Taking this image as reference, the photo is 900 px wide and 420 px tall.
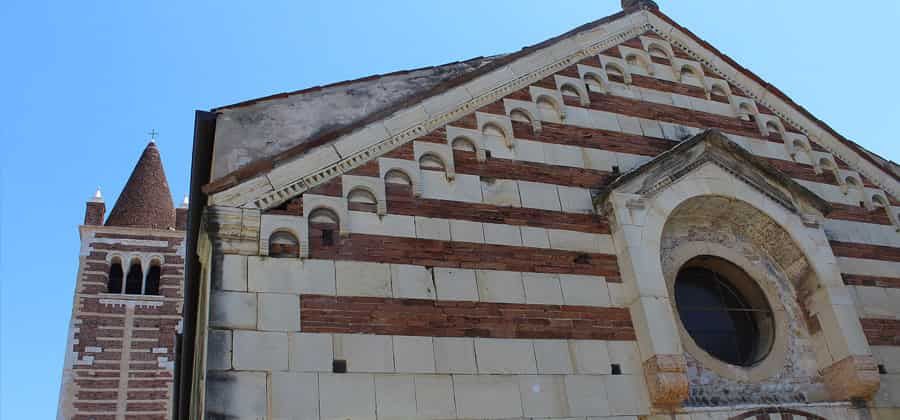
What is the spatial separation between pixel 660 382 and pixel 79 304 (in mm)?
30182

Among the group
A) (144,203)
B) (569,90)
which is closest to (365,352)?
(569,90)

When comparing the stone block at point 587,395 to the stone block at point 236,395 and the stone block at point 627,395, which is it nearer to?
the stone block at point 627,395

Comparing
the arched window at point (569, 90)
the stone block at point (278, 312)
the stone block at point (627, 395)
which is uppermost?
the arched window at point (569, 90)

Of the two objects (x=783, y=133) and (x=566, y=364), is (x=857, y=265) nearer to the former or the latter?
(x=783, y=133)

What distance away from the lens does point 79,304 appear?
Answer: 1266 inches

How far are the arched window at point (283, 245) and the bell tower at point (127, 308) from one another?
25852mm

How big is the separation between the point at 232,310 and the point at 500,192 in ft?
11.1

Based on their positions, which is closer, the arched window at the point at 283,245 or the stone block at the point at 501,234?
the arched window at the point at 283,245

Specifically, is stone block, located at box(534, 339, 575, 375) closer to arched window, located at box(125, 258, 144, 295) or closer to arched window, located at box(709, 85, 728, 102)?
arched window, located at box(709, 85, 728, 102)

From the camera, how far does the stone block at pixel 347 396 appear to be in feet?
21.7

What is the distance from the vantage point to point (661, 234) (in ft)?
30.3

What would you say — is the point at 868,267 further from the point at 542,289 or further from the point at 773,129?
the point at 542,289

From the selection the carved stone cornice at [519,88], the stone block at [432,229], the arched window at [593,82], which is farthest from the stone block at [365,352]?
the arched window at [593,82]

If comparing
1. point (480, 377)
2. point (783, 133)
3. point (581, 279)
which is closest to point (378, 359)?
point (480, 377)
